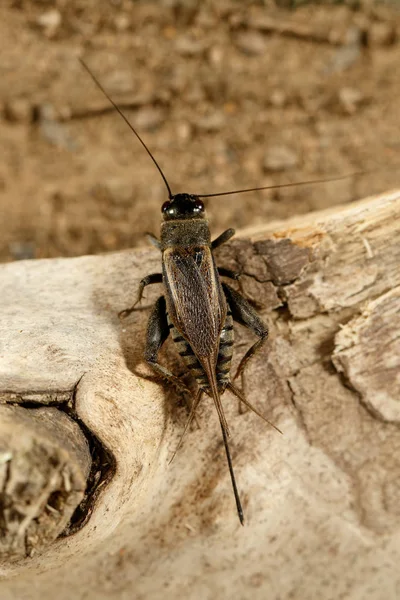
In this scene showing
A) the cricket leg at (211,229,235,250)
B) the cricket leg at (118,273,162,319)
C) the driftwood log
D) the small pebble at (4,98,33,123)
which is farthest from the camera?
the small pebble at (4,98,33,123)

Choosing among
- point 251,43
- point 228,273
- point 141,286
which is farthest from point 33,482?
point 251,43

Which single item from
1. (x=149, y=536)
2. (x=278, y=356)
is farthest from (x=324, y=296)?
(x=149, y=536)

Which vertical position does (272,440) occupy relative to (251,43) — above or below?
below

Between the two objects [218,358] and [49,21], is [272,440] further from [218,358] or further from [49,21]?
[49,21]

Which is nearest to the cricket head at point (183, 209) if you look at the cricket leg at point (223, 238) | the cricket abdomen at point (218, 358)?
the cricket leg at point (223, 238)

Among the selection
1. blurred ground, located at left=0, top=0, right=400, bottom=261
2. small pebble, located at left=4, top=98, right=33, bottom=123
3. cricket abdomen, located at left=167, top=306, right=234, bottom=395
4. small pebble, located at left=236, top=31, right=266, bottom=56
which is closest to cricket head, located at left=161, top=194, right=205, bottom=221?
cricket abdomen, located at left=167, top=306, right=234, bottom=395

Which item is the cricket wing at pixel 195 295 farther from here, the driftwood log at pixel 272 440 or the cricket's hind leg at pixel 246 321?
the driftwood log at pixel 272 440

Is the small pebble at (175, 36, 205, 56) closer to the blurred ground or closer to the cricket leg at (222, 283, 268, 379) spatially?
the blurred ground
